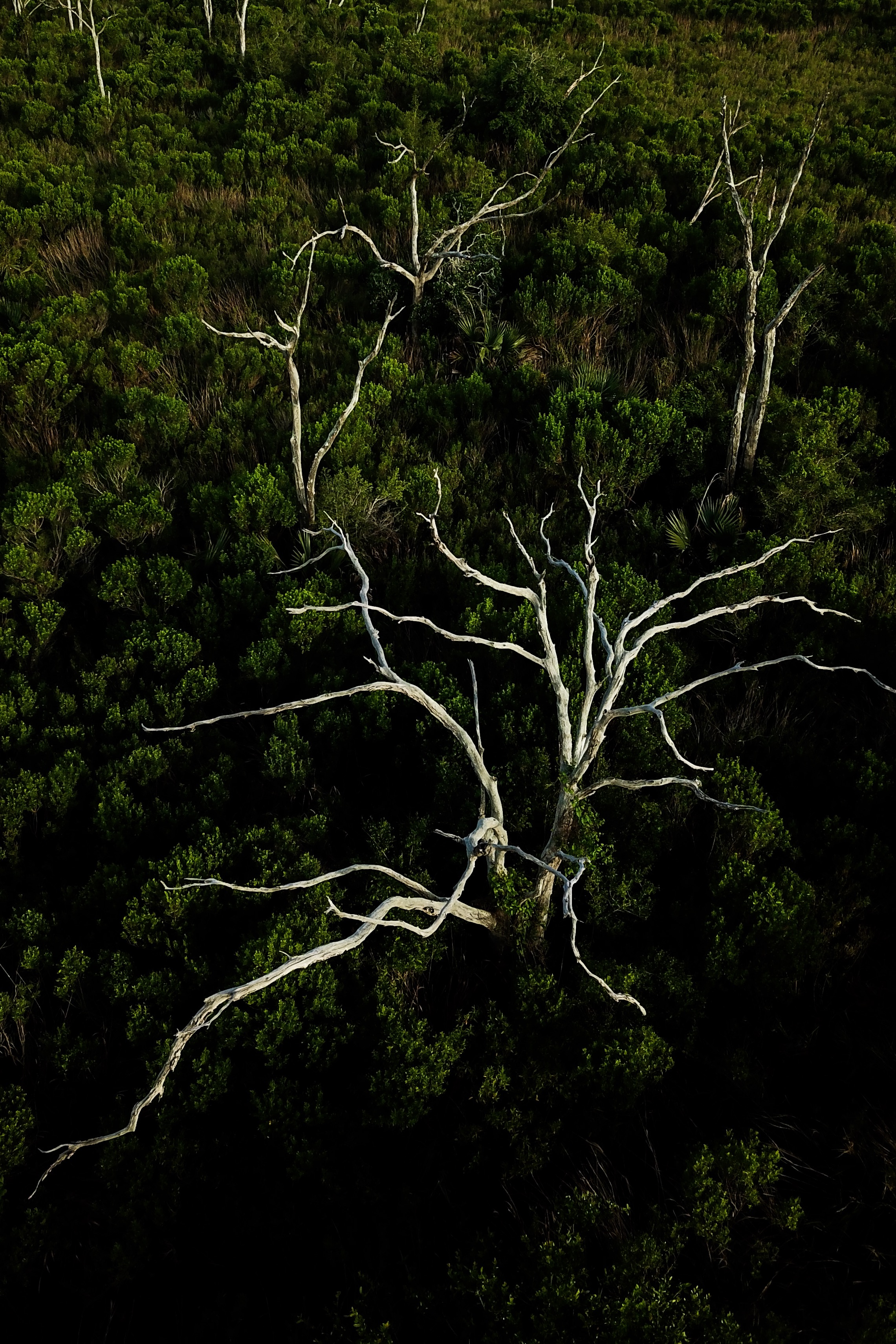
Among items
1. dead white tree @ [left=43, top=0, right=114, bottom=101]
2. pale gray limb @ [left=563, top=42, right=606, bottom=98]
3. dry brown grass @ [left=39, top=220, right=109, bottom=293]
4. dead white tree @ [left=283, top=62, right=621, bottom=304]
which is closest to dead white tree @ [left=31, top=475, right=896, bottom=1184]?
dead white tree @ [left=283, top=62, right=621, bottom=304]

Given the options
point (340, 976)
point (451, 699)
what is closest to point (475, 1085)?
point (340, 976)

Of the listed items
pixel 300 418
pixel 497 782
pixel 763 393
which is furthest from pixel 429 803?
pixel 763 393

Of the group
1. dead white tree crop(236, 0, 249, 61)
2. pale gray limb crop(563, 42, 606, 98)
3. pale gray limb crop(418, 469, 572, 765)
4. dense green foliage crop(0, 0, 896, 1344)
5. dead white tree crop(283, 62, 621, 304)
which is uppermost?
dead white tree crop(236, 0, 249, 61)

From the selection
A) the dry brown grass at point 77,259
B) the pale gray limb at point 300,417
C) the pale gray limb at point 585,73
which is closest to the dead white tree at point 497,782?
the pale gray limb at point 300,417

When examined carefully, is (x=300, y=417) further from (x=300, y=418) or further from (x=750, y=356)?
(x=750, y=356)

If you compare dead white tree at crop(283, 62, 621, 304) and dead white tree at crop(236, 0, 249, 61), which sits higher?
dead white tree at crop(236, 0, 249, 61)

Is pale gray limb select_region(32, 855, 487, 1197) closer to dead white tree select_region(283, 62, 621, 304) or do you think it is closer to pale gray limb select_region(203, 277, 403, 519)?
pale gray limb select_region(203, 277, 403, 519)
